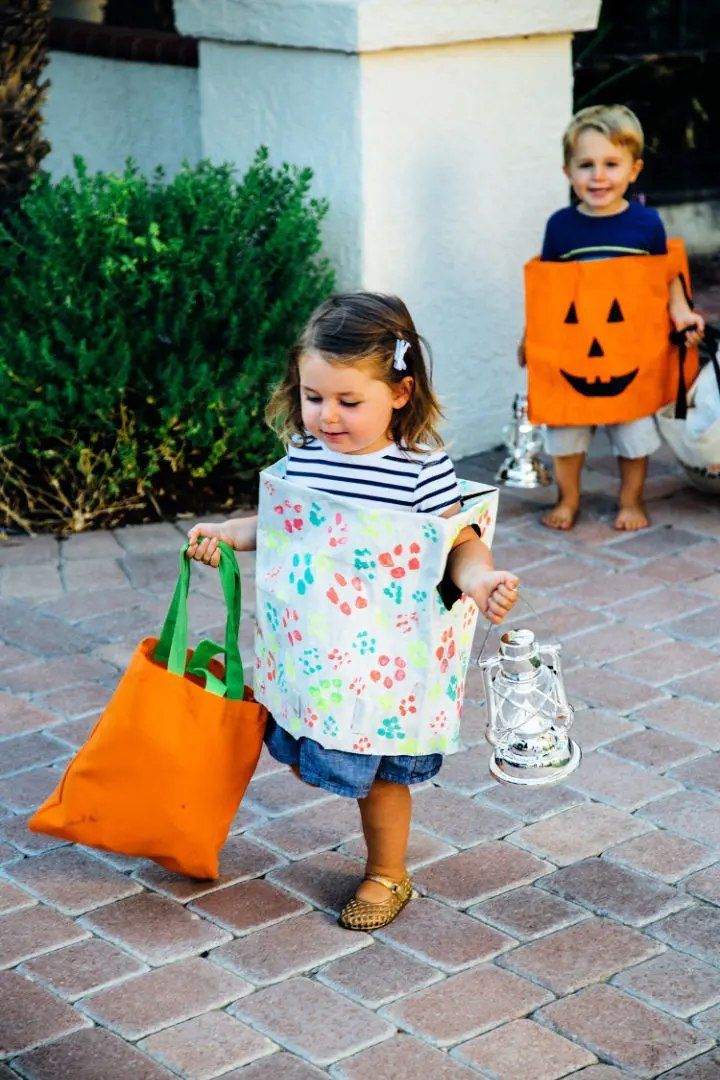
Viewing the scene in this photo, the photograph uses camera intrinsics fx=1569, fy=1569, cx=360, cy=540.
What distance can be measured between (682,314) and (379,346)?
245cm

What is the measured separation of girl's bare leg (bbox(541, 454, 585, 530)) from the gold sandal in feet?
7.66

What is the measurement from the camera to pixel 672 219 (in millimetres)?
7879

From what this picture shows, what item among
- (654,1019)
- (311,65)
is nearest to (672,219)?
(311,65)

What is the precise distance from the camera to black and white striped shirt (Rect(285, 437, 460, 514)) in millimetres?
2941

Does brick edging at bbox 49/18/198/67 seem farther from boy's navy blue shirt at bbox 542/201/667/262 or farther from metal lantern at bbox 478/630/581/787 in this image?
metal lantern at bbox 478/630/581/787

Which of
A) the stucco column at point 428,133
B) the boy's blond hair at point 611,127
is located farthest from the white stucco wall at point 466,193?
the boy's blond hair at point 611,127

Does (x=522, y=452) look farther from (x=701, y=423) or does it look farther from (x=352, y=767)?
(x=352, y=767)

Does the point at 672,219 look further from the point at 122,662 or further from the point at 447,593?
the point at 447,593

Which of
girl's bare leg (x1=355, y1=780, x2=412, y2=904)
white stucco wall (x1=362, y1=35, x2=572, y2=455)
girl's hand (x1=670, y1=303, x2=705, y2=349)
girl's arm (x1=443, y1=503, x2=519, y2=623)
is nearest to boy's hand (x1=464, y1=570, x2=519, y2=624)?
girl's arm (x1=443, y1=503, x2=519, y2=623)

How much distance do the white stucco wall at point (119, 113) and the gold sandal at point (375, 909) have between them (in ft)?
14.0

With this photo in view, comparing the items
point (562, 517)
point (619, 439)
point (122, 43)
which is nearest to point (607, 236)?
point (619, 439)

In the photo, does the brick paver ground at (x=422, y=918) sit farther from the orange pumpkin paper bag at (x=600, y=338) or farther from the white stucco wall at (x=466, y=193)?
the white stucco wall at (x=466, y=193)

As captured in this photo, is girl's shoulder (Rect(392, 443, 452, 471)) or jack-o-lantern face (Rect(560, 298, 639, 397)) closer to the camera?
girl's shoulder (Rect(392, 443, 452, 471))

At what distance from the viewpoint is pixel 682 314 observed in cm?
509
